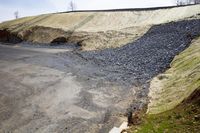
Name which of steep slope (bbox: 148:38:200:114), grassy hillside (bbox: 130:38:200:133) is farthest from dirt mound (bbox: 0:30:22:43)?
steep slope (bbox: 148:38:200:114)

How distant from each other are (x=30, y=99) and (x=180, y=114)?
30.6 feet

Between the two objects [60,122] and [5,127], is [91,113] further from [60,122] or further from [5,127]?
[5,127]

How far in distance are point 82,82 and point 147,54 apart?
8362 millimetres

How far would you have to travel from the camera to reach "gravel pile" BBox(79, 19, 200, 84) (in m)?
23.6

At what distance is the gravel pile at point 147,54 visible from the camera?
23641 millimetres

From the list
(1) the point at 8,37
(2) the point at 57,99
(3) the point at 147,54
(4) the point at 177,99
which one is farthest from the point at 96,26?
(4) the point at 177,99

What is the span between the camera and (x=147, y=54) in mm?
28359

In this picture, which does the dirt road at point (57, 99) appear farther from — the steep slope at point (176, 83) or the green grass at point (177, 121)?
the green grass at point (177, 121)

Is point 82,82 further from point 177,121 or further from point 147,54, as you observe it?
point 177,121

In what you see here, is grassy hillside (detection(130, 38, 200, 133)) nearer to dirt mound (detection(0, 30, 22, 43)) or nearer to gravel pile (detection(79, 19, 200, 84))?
gravel pile (detection(79, 19, 200, 84))

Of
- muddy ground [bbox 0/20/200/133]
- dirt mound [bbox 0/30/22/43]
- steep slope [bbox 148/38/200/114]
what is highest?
steep slope [bbox 148/38/200/114]

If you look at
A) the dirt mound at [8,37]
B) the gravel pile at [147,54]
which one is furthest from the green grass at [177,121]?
the dirt mound at [8,37]

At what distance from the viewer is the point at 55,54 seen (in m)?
34.6

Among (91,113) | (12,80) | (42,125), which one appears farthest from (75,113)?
(12,80)
